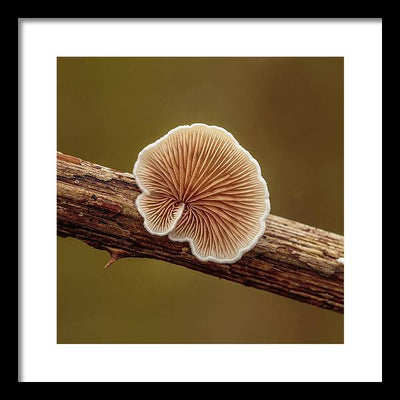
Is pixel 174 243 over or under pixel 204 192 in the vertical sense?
under
